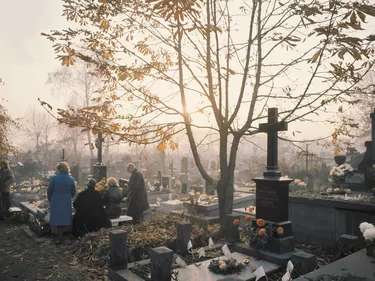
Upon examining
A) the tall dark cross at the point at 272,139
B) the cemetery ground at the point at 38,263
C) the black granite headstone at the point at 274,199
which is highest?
the tall dark cross at the point at 272,139

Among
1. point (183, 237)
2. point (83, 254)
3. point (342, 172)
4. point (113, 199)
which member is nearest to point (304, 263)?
point (183, 237)

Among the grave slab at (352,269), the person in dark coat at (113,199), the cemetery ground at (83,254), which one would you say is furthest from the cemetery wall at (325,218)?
the person in dark coat at (113,199)

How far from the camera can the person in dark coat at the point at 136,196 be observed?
876 centimetres

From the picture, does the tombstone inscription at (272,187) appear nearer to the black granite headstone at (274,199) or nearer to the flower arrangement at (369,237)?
the black granite headstone at (274,199)

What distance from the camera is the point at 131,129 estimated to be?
238 inches

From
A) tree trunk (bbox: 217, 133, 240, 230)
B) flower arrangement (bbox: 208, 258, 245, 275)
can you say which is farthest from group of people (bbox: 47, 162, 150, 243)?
flower arrangement (bbox: 208, 258, 245, 275)

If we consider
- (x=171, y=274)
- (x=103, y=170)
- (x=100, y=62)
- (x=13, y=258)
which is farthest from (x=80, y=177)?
(x=171, y=274)

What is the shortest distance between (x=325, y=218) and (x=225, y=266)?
357 cm

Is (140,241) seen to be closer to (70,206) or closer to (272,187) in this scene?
(70,206)

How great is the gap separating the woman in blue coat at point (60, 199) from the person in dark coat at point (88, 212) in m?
0.22

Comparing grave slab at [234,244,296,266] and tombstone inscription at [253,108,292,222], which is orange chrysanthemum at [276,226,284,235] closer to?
grave slab at [234,244,296,266]

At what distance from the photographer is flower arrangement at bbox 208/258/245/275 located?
4939mm

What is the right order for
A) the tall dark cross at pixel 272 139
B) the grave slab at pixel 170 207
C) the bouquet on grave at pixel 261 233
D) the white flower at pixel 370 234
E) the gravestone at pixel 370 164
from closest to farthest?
the white flower at pixel 370 234 < the bouquet on grave at pixel 261 233 < the tall dark cross at pixel 272 139 < the gravestone at pixel 370 164 < the grave slab at pixel 170 207

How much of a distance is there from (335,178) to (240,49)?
655 cm
